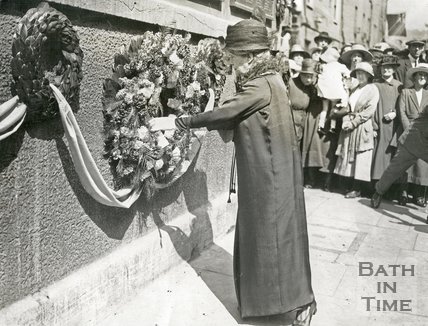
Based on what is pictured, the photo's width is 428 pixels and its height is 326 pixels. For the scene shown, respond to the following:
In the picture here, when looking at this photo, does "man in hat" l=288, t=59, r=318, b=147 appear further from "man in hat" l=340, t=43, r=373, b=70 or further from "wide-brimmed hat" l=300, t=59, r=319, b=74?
"man in hat" l=340, t=43, r=373, b=70

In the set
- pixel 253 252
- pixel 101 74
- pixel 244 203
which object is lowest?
pixel 253 252

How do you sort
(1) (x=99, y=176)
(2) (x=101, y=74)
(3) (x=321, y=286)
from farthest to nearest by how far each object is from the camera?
1. (3) (x=321, y=286)
2. (2) (x=101, y=74)
3. (1) (x=99, y=176)

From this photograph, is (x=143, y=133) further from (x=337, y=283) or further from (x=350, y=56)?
(x=350, y=56)

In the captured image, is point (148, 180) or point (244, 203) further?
point (148, 180)

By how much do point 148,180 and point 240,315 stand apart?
1.28m

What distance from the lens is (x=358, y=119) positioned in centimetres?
782

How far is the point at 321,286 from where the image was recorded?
15.2ft

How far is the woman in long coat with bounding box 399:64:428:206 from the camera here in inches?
295

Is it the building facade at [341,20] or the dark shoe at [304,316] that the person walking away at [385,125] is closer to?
the building facade at [341,20]

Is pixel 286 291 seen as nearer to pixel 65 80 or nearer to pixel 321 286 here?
pixel 321 286

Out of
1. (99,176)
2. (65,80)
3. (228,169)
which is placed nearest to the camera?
(65,80)

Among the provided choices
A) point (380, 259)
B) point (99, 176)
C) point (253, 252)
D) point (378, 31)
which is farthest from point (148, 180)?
point (378, 31)

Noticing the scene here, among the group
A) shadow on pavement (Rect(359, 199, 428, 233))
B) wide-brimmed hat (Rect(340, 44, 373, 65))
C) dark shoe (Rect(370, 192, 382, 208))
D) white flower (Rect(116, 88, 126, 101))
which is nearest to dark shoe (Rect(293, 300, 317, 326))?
white flower (Rect(116, 88, 126, 101))

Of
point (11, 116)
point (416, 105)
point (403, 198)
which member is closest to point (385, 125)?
point (416, 105)
